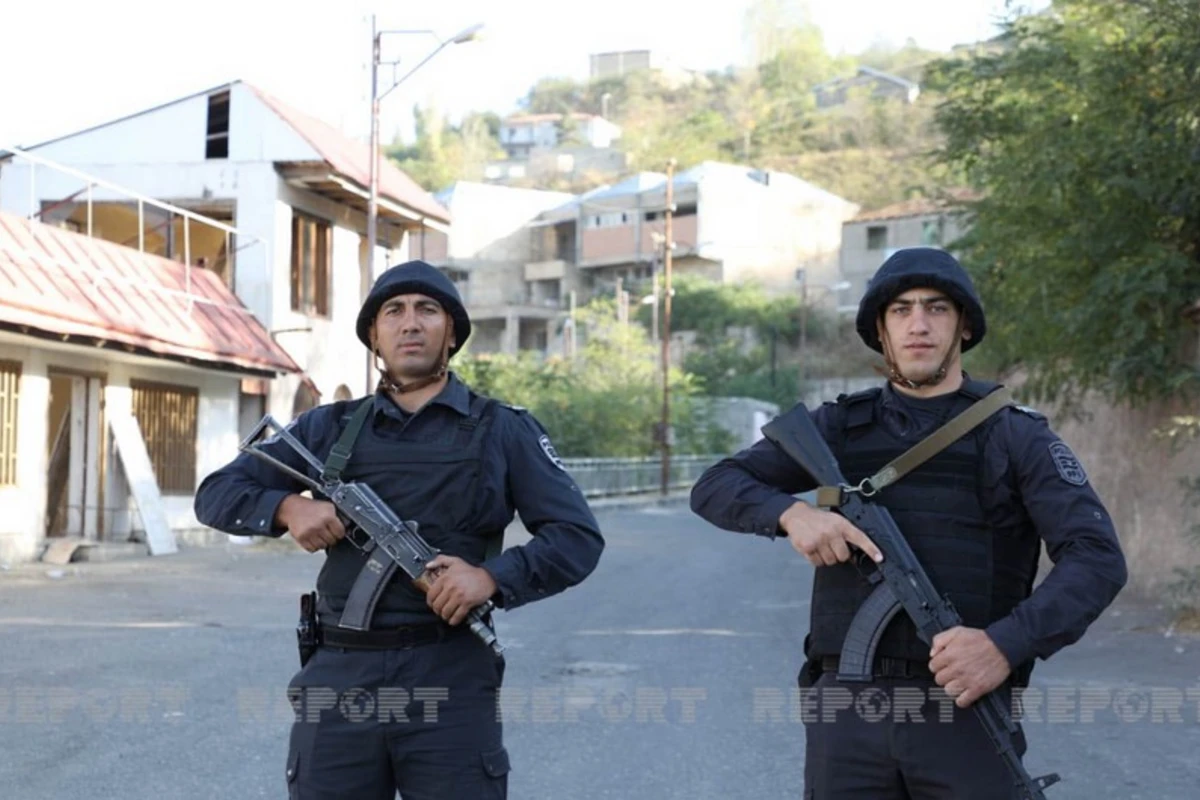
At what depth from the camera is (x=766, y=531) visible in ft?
11.1

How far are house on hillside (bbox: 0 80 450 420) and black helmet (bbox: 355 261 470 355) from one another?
1902cm

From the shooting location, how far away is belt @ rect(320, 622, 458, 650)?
141 inches

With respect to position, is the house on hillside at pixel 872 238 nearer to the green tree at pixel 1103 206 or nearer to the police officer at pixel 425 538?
the green tree at pixel 1103 206

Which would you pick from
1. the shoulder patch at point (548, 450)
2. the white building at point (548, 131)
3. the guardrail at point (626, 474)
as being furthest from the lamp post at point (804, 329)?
the white building at point (548, 131)

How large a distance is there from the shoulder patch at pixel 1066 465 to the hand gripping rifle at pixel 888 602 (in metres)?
0.36

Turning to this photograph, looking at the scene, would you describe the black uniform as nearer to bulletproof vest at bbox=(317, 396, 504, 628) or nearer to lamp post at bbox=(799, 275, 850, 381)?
bulletproof vest at bbox=(317, 396, 504, 628)

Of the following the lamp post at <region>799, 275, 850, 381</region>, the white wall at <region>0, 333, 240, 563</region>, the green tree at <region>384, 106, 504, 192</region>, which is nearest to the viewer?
the white wall at <region>0, 333, 240, 563</region>

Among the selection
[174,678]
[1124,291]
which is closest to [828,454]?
[174,678]

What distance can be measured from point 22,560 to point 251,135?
8.37 meters

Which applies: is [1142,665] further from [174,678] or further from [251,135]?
[251,135]

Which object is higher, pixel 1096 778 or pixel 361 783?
pixel 361 783

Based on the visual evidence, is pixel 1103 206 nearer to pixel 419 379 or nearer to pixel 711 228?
pixel 419 379

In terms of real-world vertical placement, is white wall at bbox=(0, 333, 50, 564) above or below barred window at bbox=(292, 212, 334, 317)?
below

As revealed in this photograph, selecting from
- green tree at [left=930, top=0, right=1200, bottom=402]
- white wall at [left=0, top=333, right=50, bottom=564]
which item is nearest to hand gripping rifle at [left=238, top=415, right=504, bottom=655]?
green tree at [left=930, top=0, right=1200, bottom=402]
